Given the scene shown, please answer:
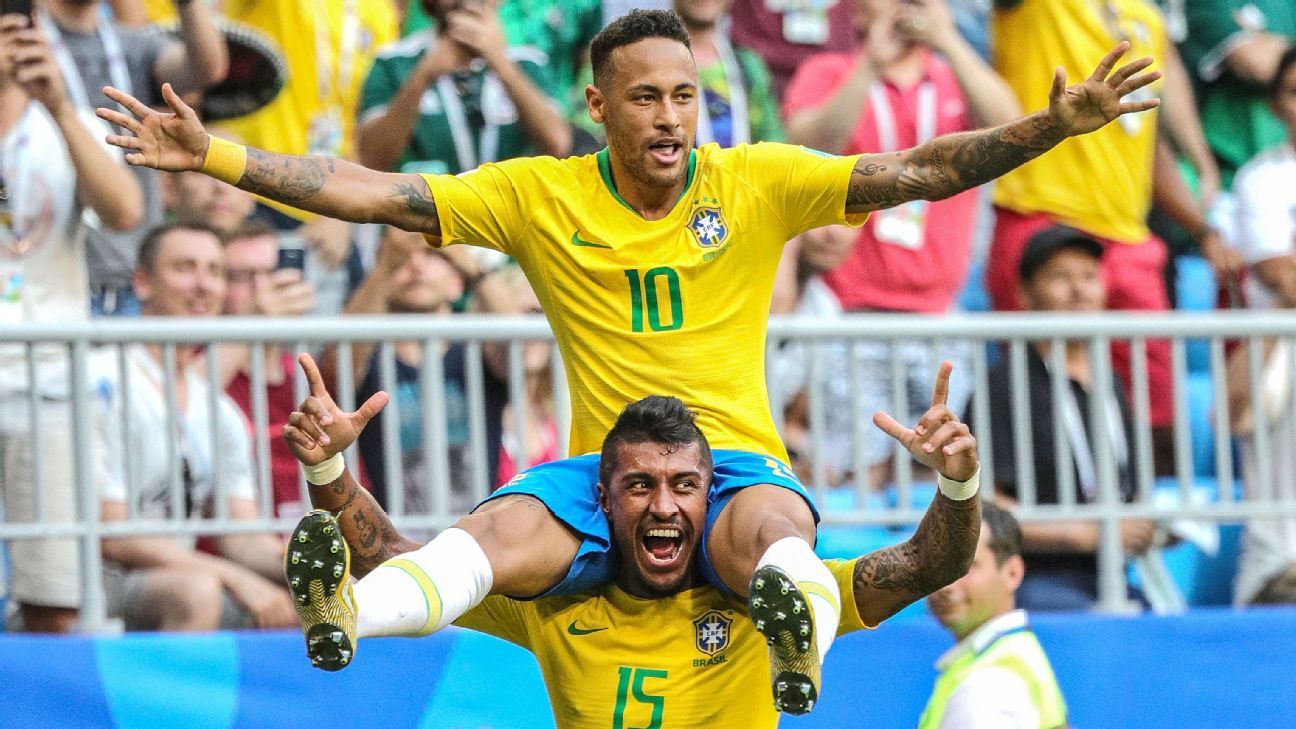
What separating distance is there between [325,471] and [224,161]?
987mm

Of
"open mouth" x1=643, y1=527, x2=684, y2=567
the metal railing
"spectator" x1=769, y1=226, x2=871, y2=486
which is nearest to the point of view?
"open mouth" x1=643, y1=527, x2=684, y2=567

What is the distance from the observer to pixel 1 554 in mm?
8336

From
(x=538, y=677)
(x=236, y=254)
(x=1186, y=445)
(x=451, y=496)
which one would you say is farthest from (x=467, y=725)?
(x=1186, y=445)

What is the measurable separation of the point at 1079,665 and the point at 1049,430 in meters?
1.05

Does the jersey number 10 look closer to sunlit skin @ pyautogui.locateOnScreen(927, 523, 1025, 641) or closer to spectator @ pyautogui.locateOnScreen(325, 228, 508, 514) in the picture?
sunlit skin @ pyautogui.locateOnScreen(927, 523, 1025, 641)

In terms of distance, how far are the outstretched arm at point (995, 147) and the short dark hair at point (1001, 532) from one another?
198 centimetres

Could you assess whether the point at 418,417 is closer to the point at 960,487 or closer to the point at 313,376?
the point at 313,376

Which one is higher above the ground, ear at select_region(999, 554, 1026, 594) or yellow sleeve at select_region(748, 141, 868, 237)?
yellow sleeve at select_region(748, 141, 868, 237)

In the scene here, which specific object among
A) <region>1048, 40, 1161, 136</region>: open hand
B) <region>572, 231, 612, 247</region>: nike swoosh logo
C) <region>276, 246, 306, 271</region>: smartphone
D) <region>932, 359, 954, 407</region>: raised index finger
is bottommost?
<region>932, 359, 954, 407</region>: raised index finger

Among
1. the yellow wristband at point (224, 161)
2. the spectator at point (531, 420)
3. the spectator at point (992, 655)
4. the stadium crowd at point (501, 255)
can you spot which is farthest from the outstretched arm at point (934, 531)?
the spectator at point (531, 420)

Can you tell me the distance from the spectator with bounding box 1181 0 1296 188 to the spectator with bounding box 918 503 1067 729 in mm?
4514

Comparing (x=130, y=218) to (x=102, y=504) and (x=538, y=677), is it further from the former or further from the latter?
(x=538, y=677)

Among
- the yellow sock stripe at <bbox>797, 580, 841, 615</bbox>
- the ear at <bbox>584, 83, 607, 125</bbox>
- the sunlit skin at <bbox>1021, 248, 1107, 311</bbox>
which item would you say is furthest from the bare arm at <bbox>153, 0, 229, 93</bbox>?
the yellow sock stripe at <bbox>797, 580, 841, 615</bbox>

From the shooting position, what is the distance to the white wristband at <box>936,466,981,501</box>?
19.3ft
